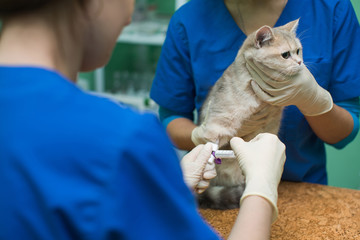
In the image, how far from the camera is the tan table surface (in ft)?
3.30

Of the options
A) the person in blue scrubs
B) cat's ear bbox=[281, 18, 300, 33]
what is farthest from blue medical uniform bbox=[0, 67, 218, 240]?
cat's ear bbox=[281, 18, 300, 33]

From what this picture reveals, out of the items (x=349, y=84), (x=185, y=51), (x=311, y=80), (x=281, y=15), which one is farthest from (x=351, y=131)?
(x=185, y=51)

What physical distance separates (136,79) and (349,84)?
1.80 metres

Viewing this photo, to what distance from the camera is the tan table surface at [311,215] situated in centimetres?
101

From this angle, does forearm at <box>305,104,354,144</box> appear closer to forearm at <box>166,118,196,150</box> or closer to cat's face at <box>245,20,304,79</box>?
cat's face at <box>245,20,304,79</box>

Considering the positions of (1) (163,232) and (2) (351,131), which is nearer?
(1) (163,232)

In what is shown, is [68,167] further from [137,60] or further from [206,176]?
[137,60]

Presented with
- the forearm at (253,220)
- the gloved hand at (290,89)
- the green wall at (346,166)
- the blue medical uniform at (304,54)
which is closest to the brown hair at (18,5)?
the forearm at (253,220)

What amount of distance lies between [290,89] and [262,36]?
0.59ft

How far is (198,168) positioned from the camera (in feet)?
3.25

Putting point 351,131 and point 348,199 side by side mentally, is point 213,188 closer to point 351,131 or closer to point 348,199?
point 348,199

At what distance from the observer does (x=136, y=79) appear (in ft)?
9.17

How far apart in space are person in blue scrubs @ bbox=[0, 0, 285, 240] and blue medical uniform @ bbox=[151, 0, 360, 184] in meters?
0.85

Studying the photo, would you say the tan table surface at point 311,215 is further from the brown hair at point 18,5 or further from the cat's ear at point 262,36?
the brown hair at point 18,5
